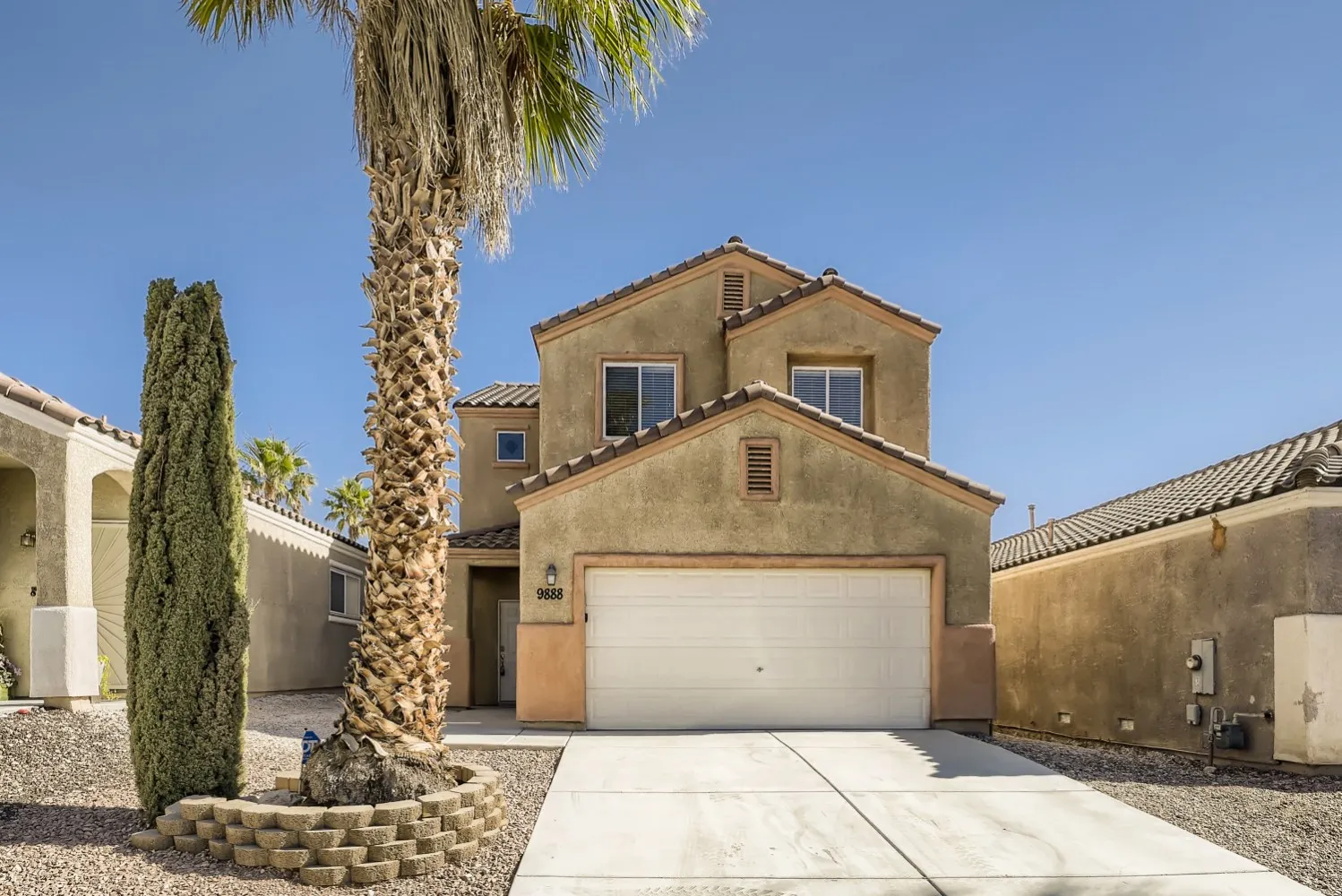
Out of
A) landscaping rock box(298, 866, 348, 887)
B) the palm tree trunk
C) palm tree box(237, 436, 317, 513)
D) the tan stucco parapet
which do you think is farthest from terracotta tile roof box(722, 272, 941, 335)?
palm tree box(237, 436, 317, 513)

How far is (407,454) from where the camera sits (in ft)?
27.6

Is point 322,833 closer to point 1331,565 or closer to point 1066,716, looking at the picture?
point 1331,565

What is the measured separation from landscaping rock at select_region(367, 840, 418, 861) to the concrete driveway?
823 millimetres

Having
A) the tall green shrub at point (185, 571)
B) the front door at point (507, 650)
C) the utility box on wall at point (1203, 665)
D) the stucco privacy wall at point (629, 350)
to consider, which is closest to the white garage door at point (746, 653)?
the utility box on wall at point (1203, 665)

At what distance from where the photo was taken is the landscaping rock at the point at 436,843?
7406 mm

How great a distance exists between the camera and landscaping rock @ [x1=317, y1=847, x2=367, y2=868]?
282 inches

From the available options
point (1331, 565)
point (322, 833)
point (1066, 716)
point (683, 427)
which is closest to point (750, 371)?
point (683, 427)

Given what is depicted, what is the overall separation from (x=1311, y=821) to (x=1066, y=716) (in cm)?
895

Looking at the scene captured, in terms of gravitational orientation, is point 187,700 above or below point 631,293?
below

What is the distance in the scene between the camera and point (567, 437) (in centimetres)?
1848

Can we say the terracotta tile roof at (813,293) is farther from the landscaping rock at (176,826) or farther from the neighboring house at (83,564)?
the landscaping rock at (176,826)

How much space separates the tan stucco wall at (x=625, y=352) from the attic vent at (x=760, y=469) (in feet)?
14.1

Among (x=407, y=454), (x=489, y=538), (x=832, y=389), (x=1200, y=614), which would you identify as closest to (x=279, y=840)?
(x=407, y=454)

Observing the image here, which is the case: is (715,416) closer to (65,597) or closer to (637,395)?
(637,395)
